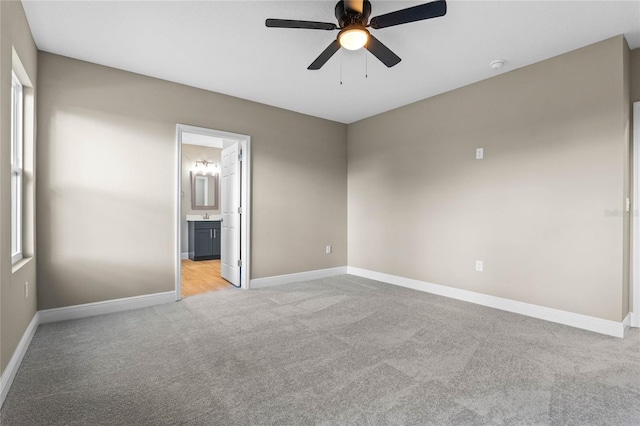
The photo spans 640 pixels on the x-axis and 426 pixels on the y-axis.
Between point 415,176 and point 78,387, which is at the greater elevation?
point 415,176

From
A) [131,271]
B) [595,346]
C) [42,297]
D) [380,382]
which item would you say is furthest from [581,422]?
[42,297]

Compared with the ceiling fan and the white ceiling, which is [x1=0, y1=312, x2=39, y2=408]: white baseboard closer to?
the white ceiling

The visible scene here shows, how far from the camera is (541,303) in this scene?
322 centimetres

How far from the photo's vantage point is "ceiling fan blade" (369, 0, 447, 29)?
1926 millimetres

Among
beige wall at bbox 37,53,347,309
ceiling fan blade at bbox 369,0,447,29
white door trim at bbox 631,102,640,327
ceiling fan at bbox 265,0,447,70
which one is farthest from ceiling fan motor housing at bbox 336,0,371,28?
white door trim at bbox 631,102,640,327

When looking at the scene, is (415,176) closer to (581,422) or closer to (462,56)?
(462,56)

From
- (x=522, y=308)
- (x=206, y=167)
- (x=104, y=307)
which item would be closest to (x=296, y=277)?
(x=104, y=307)

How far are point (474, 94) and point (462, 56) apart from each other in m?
0.80

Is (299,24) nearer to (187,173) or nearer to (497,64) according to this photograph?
(497,64)

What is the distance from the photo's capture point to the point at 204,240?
22.5ft

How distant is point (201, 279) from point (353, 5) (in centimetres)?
431

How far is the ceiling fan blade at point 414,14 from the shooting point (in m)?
1.93

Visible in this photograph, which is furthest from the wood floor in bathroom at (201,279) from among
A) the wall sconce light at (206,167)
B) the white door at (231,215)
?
the wall sconce light at (206,167)

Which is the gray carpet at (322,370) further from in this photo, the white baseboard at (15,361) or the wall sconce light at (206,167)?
the wall sconce light at (206,167)
